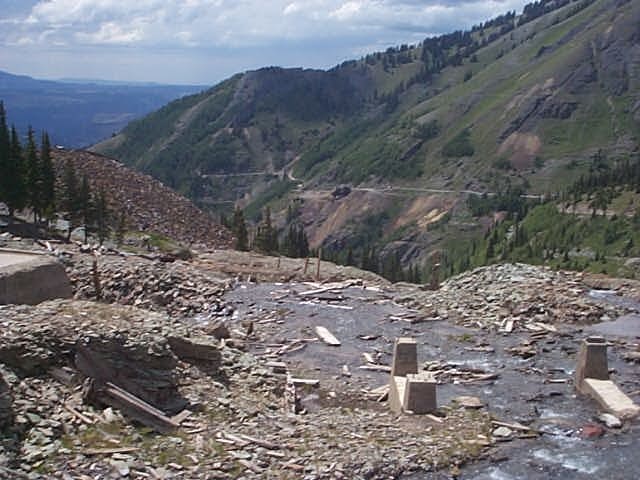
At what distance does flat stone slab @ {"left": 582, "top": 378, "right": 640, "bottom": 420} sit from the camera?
2008 centimetres

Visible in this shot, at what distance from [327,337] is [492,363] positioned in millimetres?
6759

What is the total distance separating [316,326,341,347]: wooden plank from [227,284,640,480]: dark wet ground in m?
0.32

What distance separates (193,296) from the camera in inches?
1364

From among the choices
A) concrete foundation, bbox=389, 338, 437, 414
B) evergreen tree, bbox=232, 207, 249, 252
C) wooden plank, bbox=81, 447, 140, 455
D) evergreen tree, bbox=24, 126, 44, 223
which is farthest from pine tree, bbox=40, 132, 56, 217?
wooden plank, bbox=81, 447, 140, 455

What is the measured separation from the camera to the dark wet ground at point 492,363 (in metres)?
17.8

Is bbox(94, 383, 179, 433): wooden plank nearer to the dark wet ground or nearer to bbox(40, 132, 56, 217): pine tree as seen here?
the dark wet ground

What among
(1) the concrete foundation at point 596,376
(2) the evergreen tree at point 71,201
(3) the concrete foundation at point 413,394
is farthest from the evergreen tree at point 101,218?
(1) the concrete foundation at point 596,376

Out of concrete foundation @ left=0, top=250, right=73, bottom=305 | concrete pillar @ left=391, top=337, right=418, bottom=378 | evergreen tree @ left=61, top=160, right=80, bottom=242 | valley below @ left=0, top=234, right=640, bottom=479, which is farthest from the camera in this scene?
evergreen tree @ left=61, top=160, right=80, bottom=242

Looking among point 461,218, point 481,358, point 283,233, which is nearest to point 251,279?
point 481,358

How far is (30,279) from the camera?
25.5 meters

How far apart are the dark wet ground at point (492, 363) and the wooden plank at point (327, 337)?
0.32 metres

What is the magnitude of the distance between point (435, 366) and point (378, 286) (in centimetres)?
1437

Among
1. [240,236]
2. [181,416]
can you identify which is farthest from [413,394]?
[240,236]

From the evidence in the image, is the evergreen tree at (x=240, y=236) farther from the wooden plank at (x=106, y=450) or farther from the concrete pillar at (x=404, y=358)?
the wooden plank at (x=106, y=450)
